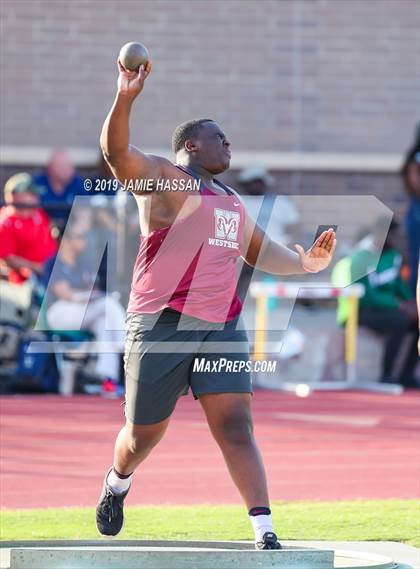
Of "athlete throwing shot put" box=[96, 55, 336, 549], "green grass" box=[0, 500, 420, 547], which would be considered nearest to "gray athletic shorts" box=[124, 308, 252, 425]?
"athlete throwing shot put" box=[96, 55, 336, 549]

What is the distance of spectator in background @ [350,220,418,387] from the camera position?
1662 cm

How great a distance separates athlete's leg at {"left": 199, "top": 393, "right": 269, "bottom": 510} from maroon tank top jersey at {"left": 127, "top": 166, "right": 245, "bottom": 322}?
0.40 metres

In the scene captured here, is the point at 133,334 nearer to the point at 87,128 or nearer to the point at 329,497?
the point at 329,497

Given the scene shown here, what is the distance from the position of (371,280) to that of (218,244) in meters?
10.4

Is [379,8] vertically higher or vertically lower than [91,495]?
higher

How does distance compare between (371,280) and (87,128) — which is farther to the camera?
(87,128)

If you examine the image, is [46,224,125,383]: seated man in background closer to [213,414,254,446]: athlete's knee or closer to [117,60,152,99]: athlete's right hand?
[213,414,254,446]: athlete's knee

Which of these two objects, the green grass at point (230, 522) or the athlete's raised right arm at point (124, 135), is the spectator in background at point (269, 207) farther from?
the athlete's raised right arm at point (124, 135)

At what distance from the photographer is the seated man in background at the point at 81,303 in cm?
1457

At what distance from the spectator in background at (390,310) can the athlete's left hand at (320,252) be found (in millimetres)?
9615

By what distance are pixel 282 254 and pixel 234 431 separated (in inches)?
44.1

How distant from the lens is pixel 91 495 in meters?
9.37

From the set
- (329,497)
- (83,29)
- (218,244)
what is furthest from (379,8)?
(218,244)

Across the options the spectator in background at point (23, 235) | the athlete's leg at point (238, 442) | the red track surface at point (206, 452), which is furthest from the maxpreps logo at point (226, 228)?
the spectator in background at point (23, 235)
